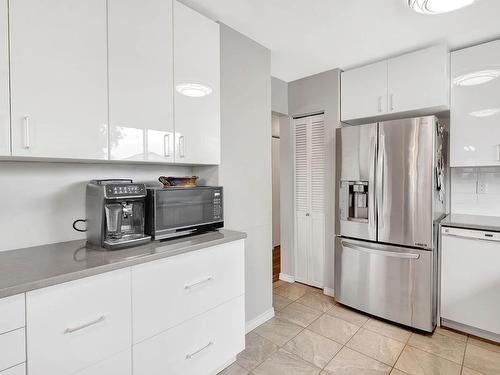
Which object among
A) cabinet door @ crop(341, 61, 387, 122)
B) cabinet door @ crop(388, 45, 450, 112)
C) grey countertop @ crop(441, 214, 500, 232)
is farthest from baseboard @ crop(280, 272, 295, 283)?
cabinet door @ crop(388, 45, 450, 112)

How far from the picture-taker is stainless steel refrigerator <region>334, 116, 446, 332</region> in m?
2.26

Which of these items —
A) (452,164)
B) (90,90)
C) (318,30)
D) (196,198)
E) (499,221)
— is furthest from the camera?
(452,164)

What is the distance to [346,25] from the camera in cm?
209

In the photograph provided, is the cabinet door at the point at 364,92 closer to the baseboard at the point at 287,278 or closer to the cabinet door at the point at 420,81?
the cabinet door at the point at 420,81

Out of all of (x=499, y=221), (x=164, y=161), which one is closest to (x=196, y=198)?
(x=164, y=161)

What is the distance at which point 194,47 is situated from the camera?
6.01 feet

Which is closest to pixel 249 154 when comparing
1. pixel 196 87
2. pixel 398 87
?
pixel 196 87

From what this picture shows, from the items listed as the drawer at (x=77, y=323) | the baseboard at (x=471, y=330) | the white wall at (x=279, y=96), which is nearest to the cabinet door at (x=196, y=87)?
the drawer at (x=77, y=323)

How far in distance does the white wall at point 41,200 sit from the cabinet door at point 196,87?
559 mm

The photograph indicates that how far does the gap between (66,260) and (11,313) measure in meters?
0.31

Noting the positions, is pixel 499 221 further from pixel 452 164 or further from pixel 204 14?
pixel 204 14

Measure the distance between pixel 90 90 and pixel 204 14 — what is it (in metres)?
1.10

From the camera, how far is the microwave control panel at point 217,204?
6.30ft

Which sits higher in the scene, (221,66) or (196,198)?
(221,66)
